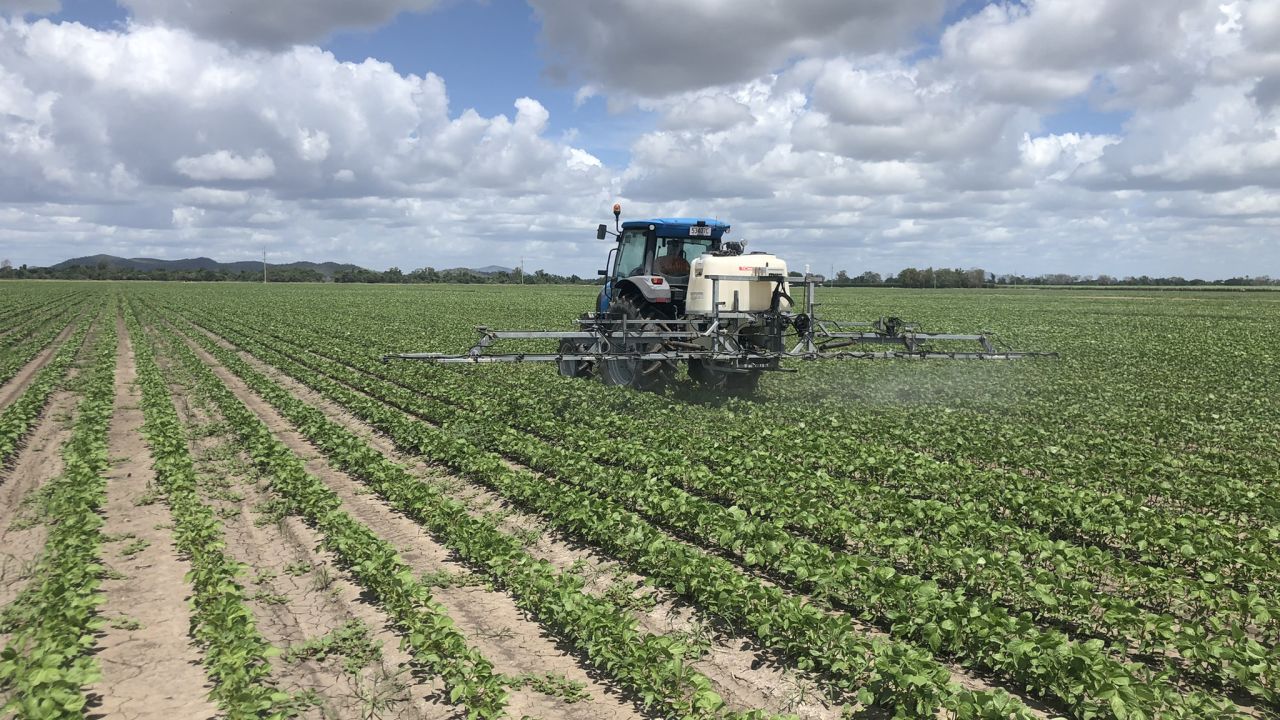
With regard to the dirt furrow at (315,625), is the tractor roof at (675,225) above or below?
above

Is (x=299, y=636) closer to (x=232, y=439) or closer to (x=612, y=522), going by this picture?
(x=612, y=522)

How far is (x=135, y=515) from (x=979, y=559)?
25.9 ft

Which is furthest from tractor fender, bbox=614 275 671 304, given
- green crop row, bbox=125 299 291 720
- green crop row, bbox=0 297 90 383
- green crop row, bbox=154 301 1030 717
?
green crop row, bbox=0 297 90 383

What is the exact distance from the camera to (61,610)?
18.1 ft

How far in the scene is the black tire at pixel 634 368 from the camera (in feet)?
48.8

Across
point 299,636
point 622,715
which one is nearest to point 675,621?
point 622,715

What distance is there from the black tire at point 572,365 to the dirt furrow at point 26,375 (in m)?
10.4

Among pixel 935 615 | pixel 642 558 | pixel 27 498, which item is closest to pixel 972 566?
pixel 935 615

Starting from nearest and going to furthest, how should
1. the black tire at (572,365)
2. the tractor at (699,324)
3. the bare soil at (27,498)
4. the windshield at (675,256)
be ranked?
the bare soil at (27,498)
the tractor at (699,324)
the black tire at (572,365)
the windshield at (675,256)

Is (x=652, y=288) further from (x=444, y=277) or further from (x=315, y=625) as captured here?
(x=444, y=277)

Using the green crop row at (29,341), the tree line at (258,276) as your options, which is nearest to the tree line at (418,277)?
the tree line at (258,276)

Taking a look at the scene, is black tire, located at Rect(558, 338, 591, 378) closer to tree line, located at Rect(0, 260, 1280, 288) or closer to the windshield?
the windshield

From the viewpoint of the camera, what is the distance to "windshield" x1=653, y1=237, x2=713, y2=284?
15.2 metres

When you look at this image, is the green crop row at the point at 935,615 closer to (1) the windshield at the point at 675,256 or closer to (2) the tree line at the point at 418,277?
(1) the windshield at the point at 675,256
